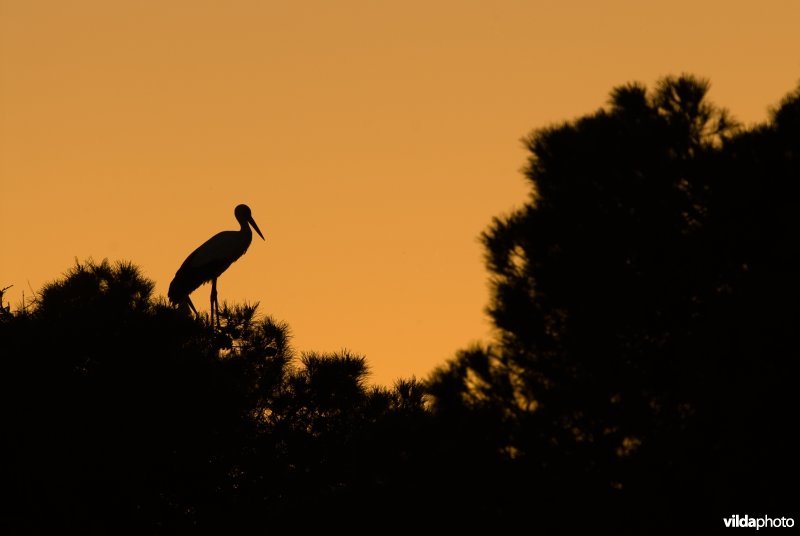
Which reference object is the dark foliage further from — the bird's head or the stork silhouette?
the bird's head

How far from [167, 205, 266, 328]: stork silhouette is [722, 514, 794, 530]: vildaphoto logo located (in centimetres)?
1221

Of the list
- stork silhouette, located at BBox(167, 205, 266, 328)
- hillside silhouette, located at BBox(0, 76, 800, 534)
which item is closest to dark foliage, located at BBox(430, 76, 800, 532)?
hillside silhouette, located at BBox(0, 76, 800, 534)

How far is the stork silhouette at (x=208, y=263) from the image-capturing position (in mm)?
21922

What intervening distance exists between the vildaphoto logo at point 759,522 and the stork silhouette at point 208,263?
12.2m

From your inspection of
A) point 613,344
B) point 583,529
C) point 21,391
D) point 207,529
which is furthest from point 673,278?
point 21,391

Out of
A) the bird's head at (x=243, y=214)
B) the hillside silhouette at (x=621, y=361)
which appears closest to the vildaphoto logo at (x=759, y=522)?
the hillside silhouette at (x=621, y=361)

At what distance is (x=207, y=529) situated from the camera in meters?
15.3

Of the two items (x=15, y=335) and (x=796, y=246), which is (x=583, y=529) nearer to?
(x=796, y=246)

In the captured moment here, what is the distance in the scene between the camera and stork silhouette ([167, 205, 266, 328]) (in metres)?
21.9

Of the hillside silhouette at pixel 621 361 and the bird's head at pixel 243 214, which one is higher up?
the bird's head at pixel 243 214

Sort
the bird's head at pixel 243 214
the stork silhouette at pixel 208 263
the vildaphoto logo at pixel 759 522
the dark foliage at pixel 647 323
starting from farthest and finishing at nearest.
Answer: the bird's head at pixel 243 214 < the stork silhouette at pixel 208 263 < the dark foliage at pixel 647 323 < the vildaphoto logo at pixel 759 522

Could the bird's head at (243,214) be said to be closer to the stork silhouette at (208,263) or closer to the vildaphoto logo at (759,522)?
the stork silhouette at (208,263)

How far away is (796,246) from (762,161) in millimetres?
867

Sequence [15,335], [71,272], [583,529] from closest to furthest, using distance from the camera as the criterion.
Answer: [583,529], [15,335], [71,272]
